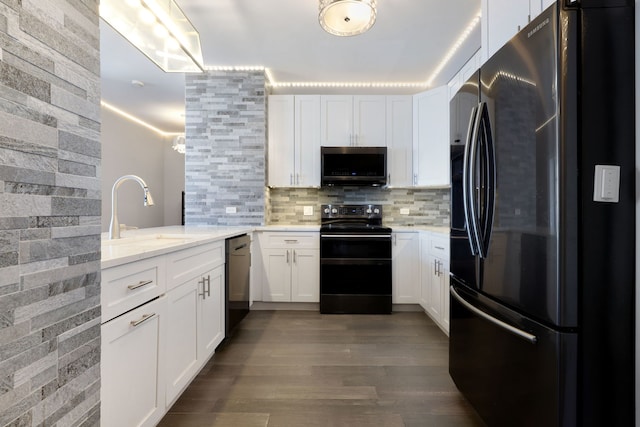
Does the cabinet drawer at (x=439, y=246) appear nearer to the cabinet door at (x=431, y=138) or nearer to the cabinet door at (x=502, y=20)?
the cabinet door at (x=431, y=138)

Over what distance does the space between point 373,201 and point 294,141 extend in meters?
1.20

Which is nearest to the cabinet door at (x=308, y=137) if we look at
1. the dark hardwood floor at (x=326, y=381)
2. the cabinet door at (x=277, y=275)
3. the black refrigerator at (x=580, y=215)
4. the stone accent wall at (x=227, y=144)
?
the stone accent wall at (x=227, y=144)

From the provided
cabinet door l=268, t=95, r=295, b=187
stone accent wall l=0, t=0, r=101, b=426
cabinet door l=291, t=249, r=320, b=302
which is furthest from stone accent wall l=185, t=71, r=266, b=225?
stone accent wall l=0, t=0, r=101, b=426

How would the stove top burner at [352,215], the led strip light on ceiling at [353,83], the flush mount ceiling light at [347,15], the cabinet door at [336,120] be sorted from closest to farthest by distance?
the flush mount ceiling light at [347,15] < the led strip light on ceiling at [353,83] < the cabinet door at [336,120] < the stove top burner at [352,215]

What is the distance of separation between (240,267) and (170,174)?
507cm

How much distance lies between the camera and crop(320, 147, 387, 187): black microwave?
330 cm

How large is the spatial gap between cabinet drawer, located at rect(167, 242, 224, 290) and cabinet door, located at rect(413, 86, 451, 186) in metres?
2.25

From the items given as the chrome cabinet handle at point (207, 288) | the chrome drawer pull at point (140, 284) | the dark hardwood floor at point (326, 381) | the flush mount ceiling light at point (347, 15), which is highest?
the flush mount ceiling light at point (347, 15)

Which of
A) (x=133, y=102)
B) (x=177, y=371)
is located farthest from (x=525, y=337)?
(x=133, y=102)

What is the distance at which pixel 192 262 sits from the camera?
171cm

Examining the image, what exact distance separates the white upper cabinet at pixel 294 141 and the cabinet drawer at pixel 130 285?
2176 millimetres

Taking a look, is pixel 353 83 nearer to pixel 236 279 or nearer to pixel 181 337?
pixel 236 279

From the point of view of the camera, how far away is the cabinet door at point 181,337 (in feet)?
4.81

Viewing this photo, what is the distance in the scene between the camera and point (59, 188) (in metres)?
0.68
